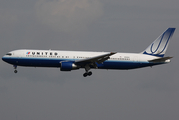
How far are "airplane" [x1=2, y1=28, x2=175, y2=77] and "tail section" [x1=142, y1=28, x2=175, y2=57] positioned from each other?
1.85m

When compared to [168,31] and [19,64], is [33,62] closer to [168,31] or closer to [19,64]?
[19,64]

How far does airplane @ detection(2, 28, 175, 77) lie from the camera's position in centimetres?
6800

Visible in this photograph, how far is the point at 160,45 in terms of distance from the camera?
77.6 metres

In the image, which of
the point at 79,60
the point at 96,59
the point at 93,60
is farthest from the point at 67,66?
the point at 96,59

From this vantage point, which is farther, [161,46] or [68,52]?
[161,46]

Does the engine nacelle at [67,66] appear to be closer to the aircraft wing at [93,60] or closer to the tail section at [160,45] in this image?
the aircraft wing at [93,60]

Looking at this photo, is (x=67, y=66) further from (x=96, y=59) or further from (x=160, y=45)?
(x=160, y=45)

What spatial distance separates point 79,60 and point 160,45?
64.3ft

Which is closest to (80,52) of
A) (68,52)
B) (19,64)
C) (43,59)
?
(68,52)

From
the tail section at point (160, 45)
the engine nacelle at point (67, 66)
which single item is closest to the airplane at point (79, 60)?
the engine nacelle at point (67, 66)

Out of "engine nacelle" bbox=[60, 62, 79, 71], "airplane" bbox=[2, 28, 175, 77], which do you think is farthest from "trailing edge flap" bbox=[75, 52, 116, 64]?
"engine nacelle" bbox=[60, 62, 79, 71]

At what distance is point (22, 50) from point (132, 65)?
21768mm

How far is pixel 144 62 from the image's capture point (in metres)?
73.6

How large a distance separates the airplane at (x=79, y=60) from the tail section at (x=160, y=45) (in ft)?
6.07
